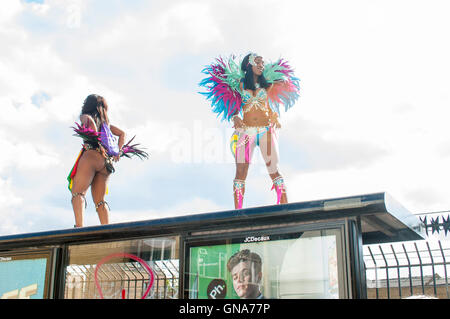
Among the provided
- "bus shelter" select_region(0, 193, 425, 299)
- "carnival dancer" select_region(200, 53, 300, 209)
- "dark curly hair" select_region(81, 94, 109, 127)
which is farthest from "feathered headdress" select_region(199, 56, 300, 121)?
"bus shelter" select_region(0, 193, 425, 299)

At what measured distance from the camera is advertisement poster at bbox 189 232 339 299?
4184mm

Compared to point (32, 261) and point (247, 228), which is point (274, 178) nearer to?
point (247, 228)

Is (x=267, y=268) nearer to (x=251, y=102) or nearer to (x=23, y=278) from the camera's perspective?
(x=23, y=278)

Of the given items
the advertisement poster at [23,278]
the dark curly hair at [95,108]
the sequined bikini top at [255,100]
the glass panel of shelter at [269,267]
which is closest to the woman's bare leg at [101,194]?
the dark curly hair at [95,108]

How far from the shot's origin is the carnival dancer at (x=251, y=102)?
7.18 meters

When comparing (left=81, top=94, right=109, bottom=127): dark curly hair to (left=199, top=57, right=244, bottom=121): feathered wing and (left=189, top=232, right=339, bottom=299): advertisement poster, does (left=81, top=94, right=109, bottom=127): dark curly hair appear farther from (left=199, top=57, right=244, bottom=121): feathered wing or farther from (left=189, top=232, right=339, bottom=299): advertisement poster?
(left=189, top=232, right=339, bottom=299): advertisement poster

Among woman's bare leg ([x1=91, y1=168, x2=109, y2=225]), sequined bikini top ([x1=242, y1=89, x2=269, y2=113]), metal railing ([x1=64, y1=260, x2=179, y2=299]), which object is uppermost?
sequined bikini top ([x1=242, y1=89, x2=269, y2=113])

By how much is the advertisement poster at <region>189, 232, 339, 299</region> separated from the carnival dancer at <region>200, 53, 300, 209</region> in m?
2.52

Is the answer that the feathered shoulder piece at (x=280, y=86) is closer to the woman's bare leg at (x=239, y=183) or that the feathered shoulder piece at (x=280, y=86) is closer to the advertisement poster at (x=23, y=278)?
the woman's bare leg at (x=239, y=183)

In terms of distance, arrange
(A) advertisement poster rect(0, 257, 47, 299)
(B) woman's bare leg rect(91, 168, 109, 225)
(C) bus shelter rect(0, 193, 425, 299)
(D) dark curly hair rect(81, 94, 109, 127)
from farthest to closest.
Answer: (D) dark curly hair rect(81, 94, 109, 127)
(B) woman's bare leg rect(91, 168, 109, 225)
(A) advertisement poster rect(0, 257, 47, 299)
(C) bus shelter rect(0, 193, 425, 299)

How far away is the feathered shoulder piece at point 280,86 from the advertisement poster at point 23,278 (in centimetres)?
394

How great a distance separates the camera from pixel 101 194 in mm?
7438

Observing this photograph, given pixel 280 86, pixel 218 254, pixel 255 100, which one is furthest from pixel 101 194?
pixel 218 254

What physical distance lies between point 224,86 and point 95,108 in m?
1.94
